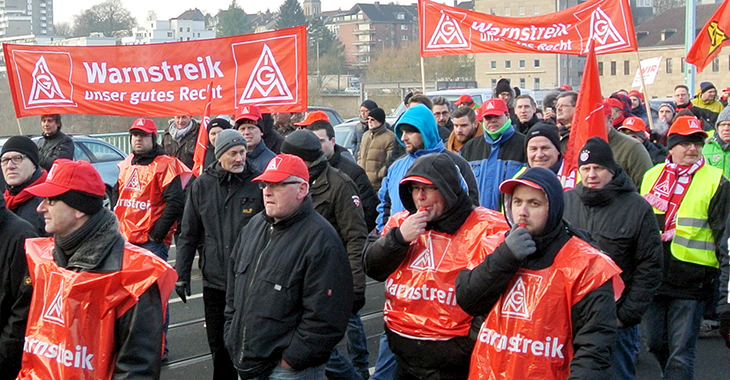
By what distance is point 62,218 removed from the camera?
11.5ft

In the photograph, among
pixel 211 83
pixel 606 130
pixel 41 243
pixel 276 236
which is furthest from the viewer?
pixel 211 83

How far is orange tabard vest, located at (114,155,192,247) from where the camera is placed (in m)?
7.02

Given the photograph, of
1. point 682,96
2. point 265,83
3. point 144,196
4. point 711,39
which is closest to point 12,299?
point 144,196

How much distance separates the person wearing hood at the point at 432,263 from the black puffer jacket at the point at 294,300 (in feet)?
0.69

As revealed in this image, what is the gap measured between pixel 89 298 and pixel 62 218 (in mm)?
392

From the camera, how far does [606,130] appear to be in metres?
6.33

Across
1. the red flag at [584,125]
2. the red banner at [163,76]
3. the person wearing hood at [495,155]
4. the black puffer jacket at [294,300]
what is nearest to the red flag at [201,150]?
the red banner at [163,76]

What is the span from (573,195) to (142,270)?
101 inches

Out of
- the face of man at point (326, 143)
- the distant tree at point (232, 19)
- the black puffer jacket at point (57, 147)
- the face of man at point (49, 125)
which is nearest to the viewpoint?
the face of man at point (326, 143)

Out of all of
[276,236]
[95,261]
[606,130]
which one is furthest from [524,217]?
[606,130]

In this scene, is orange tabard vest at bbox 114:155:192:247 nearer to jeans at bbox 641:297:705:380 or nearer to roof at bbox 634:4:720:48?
jeans at bbox 641:297:705:380

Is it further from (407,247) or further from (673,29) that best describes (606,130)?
(673,29)

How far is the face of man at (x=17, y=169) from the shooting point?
5.21 meters

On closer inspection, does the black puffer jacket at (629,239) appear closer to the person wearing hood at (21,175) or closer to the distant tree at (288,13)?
the person wearing hood at (21,175)
